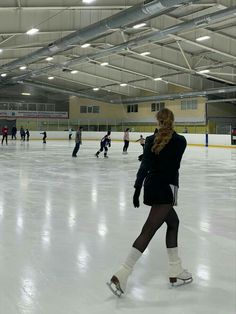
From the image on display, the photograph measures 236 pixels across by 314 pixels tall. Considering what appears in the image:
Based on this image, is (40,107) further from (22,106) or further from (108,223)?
(108,223)

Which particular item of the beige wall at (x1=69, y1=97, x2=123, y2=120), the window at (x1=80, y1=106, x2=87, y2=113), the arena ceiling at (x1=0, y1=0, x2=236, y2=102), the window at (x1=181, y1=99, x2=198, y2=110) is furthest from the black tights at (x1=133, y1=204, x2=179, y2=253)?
the window at (x1=80, y1=106, x2=87, y2=113)

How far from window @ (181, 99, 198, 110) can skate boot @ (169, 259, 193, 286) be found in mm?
32099

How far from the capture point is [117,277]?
2.93 m

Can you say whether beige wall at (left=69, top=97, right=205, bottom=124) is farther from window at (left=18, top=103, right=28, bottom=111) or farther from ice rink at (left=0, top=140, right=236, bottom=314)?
ice rink at (left=0, top=140, right=236, bottom=314)

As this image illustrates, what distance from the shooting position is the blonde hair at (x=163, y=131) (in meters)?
2.91

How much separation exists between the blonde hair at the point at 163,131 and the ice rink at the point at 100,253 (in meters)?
1.04

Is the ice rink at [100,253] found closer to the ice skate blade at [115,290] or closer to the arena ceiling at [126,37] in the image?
the ice skate blade at [115,290]

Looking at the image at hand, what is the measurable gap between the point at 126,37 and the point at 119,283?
59.7ft

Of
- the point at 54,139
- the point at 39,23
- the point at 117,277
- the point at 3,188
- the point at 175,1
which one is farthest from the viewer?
the point at 54,139

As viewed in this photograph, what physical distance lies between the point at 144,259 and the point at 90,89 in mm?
37075

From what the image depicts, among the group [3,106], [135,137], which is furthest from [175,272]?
[3,106]

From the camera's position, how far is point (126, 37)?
65.2ft

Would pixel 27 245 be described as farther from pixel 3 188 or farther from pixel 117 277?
pixel 3 188

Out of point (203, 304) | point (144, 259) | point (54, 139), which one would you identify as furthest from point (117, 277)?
point (54, 139)
